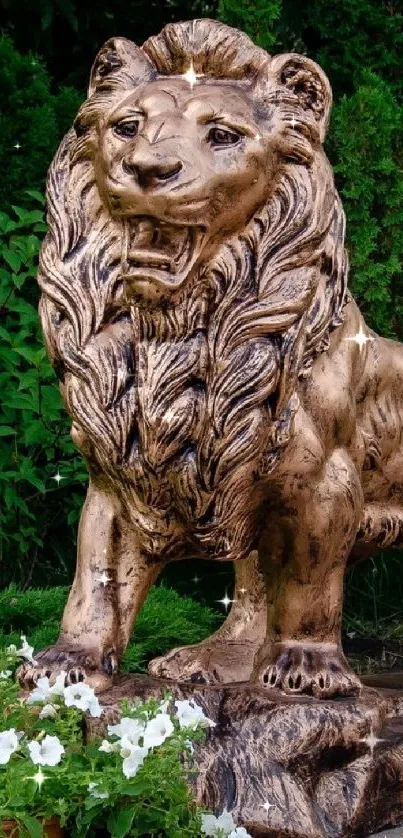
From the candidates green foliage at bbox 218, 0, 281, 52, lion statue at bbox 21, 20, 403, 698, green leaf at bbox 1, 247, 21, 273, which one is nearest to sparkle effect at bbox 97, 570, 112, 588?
lion statue at bbox 21, 20, 403, 698

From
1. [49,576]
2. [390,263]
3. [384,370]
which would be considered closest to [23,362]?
[49,576]

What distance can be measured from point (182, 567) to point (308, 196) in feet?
8.37

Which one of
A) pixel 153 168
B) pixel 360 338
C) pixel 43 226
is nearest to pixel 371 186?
pixel 43 226

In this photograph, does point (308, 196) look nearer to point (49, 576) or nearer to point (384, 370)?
point (384, 370)

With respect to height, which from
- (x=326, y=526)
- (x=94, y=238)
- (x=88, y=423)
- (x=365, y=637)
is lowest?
(x=365, y=637)

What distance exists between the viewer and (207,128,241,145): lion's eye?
232 cm

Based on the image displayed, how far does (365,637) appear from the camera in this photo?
4.61m

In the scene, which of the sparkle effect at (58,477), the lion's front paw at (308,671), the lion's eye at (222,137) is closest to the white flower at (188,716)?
the lion's front paw at (308,671)

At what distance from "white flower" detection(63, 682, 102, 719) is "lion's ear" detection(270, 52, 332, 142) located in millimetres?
1088

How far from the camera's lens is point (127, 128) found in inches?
92.7

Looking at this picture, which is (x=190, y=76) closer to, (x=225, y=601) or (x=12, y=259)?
(x=12, y=259)

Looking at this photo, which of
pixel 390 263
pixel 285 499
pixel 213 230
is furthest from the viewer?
pixel 390 263

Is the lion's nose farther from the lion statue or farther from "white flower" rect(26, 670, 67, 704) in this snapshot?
"white flower" rect(26, 670, 67, 704)

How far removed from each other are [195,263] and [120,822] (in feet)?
3.11
